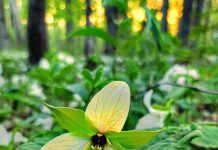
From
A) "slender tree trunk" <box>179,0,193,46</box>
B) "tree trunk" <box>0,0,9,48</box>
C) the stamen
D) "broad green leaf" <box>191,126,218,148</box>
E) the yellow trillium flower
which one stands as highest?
the yellow trillium flower

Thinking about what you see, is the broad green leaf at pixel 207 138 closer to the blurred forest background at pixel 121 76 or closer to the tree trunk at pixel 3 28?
the blurred forest background at pixel 121 76

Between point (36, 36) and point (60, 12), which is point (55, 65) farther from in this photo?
point (60, 12)

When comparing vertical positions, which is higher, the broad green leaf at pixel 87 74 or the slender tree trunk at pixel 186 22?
the broad green leaf at pixel 87 74

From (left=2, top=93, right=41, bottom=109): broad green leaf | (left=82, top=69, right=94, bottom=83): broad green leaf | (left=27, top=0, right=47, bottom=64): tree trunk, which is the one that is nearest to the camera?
(left=82, top=69, right=94, bottom=83): broad green leaf

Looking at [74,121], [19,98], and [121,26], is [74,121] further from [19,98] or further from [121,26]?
[19,98]

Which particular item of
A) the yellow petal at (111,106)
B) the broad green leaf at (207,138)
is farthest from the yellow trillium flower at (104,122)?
the broad green leaf at (207,138)

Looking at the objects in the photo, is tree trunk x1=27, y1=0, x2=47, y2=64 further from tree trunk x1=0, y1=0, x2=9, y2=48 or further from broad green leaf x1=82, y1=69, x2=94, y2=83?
tree trunk x1=0, y1=0, x2=9, y2=48

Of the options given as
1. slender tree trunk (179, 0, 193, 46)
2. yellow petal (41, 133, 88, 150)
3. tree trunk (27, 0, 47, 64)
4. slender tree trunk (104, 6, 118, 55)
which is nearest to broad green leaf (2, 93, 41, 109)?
slender tree trunk (104, 6, 118, 55)
